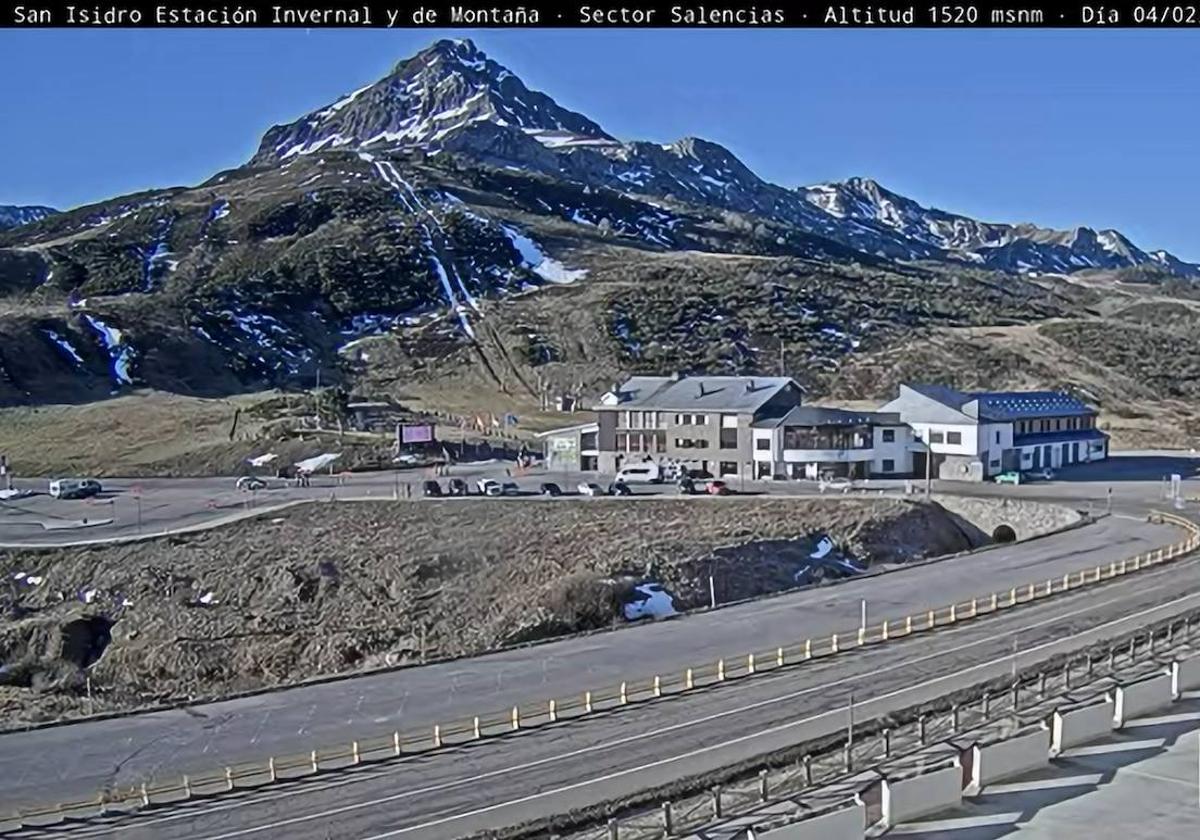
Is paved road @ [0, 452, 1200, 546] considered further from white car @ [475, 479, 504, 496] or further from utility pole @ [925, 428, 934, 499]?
white car @ [475, 479, 504, 496]

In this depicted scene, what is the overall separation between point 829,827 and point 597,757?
863cm

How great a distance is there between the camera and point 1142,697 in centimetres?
1947

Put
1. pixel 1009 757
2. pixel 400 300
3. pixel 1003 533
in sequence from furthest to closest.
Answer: pixel 400 300
pixel 1003 533
pixel 1009 757

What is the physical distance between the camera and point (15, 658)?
38438 mm

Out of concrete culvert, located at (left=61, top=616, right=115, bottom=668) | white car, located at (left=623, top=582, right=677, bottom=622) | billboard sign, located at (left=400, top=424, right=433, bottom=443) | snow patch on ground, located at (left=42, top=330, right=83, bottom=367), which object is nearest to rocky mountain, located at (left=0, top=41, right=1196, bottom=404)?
snow patch on ground, located at (left=42, top=330, right=83, bottom=367)

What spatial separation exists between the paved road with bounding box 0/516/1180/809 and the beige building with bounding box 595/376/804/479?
22.6 m

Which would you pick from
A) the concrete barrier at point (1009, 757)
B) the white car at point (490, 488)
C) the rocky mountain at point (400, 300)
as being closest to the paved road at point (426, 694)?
the concrete barrier at point (1009, 757)

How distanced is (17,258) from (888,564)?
127 m

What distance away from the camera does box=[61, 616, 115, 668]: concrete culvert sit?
3875 centimetres

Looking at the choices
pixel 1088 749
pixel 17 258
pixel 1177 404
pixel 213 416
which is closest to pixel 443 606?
pixel 1088 749

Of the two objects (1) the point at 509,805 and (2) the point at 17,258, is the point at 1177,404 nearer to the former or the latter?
(1) the point at 509,805

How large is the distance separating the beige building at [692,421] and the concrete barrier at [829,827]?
1852 inches

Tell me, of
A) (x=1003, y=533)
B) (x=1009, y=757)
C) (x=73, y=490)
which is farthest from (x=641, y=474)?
(x=1009, y=757)

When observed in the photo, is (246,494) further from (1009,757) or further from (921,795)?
(921,795)
